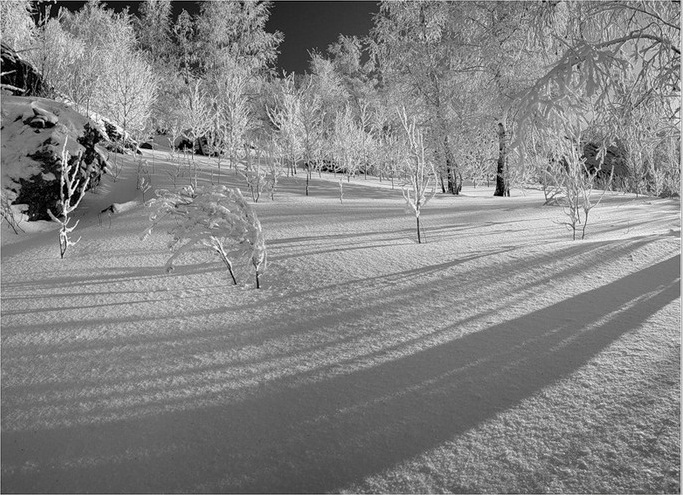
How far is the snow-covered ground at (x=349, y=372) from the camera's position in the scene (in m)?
1.33

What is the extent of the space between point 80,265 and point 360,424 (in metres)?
3.16

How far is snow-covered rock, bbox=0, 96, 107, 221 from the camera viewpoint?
513cm

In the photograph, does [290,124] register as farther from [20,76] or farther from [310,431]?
[310,431]

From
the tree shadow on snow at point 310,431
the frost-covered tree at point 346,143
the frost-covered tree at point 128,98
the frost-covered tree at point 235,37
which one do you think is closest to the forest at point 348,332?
the tree shadow on snow at point 310,431

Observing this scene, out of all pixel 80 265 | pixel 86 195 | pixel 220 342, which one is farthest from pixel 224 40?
pixel 220 342

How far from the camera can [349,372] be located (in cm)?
188

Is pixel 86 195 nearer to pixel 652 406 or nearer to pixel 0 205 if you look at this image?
pixel 0 205

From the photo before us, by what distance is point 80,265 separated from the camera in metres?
3.48

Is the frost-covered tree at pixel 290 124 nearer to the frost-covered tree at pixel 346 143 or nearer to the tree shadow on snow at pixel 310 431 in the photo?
the frost-covered tree at pixel 346 143

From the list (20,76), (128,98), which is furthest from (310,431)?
(128,98)

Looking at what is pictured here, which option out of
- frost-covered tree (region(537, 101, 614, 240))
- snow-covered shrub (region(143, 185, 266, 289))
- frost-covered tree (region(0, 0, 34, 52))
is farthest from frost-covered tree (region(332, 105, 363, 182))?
snow-covered shrub (region(143, 185, 266, 289))

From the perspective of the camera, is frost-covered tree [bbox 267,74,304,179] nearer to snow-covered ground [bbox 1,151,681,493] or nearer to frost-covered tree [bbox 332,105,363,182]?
frost-covered tree [bbox 332,105,363,182]

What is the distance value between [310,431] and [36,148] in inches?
235

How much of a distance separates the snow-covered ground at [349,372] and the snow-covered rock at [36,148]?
1.99 m
